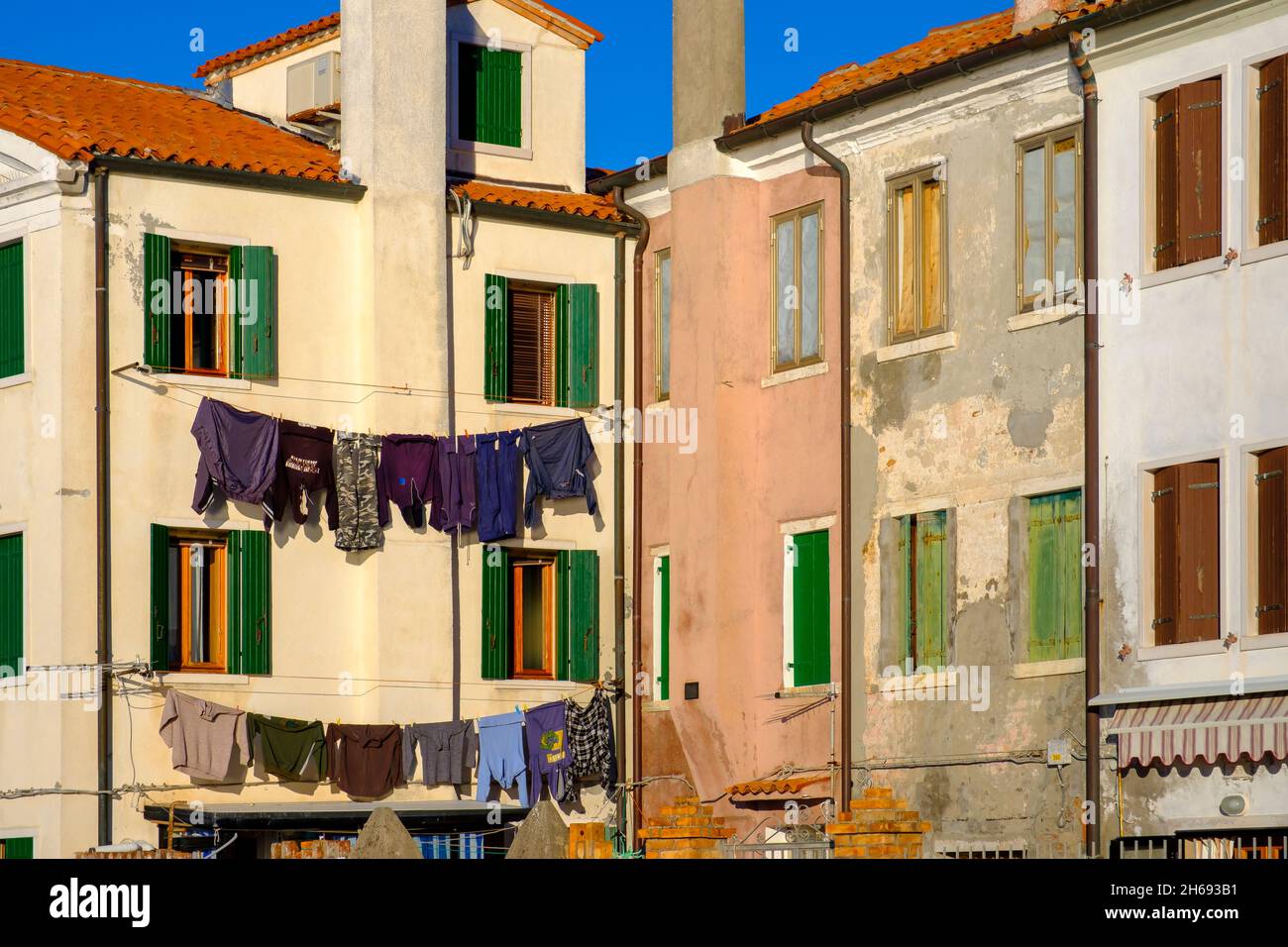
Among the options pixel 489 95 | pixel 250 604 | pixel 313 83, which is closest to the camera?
pixel 250 604

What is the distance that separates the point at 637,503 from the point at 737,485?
2.18m

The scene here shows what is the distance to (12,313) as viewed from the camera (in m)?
26.8

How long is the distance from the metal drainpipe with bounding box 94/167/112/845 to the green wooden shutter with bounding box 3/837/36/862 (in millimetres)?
839

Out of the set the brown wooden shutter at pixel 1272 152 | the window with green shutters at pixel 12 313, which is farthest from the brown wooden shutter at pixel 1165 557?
the window with green shutters at pixel 12 313

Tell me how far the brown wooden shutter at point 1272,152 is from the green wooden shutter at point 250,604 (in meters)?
11.6

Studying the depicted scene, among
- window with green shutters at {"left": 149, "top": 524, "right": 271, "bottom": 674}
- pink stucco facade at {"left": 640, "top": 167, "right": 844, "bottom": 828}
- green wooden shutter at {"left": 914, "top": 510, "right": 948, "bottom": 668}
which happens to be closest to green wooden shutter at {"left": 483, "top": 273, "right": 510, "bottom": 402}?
pink stucco facade at {"left": 640, "top": 167, "right": 844, "bottom": 828}

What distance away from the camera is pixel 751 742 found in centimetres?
2698

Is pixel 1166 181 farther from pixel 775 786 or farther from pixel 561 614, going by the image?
pixel 561 614

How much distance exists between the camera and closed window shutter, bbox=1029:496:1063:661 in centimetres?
2364

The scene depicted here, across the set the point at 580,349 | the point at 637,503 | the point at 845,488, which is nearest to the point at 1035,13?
the point at 845,488

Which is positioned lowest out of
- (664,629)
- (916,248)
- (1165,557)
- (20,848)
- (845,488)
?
(20,848)

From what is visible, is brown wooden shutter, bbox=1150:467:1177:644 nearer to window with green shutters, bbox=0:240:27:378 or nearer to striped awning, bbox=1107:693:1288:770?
striped awning, bbox=1107:693:1288:770
